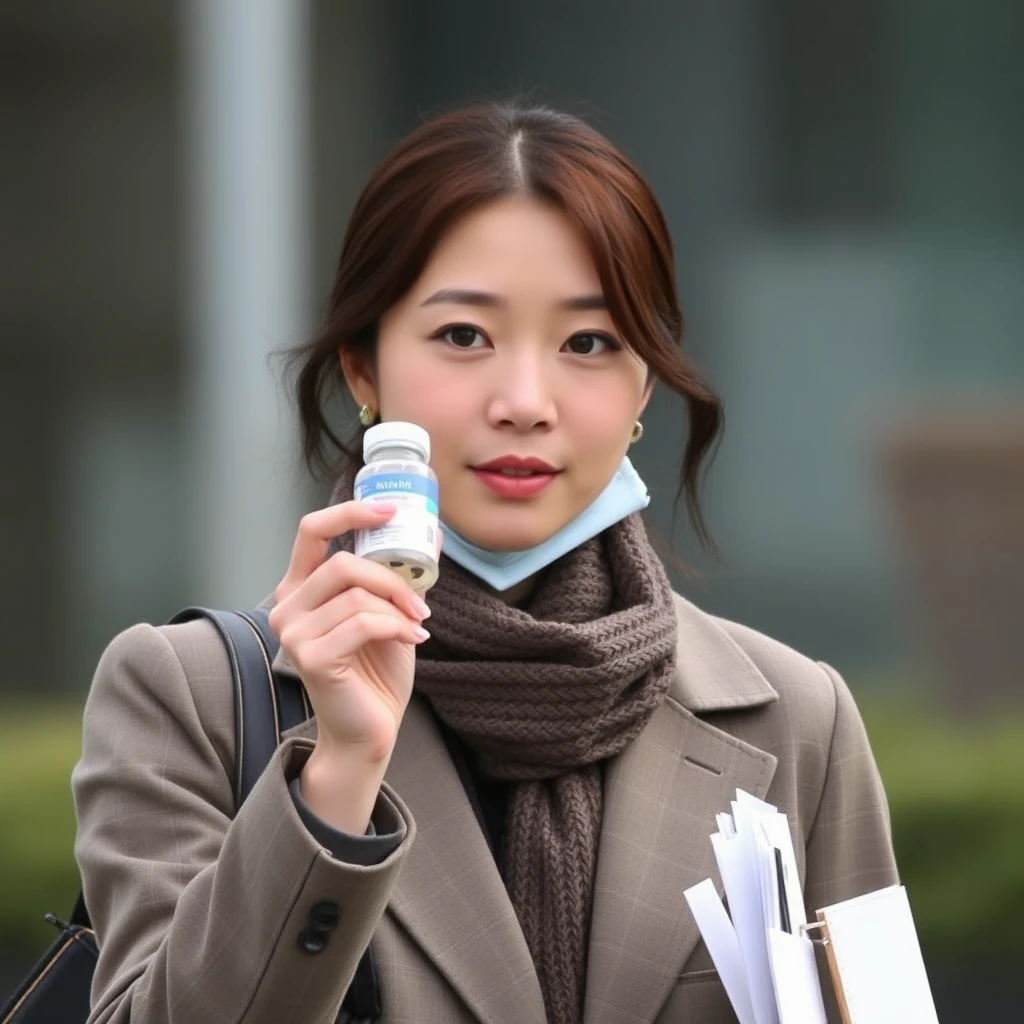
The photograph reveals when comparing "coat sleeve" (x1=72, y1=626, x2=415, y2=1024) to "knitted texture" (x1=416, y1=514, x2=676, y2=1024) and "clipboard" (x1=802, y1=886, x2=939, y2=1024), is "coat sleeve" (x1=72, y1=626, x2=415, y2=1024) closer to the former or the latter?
"knitted texture" (x1=416, y1=514, x2=676, y2=1024)

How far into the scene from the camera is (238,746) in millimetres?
2488

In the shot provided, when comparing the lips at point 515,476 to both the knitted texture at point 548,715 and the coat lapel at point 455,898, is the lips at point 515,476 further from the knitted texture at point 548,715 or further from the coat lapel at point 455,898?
the coat lapel at point 455,898

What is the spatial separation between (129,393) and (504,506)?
5.76m

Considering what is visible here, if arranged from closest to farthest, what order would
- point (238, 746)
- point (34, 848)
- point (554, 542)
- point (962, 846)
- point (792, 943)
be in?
point (792, 943) → point (238, 746) → point (554, 542) → point (34, 848) → point (962, 846)

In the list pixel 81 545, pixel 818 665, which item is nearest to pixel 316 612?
pixel 818 665

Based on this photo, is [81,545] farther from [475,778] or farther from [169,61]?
[475,778]

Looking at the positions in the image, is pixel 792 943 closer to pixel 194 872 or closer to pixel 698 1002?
pixel 698 1002

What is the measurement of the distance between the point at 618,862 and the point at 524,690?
0.22 m

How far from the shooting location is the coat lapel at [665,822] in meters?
2.54

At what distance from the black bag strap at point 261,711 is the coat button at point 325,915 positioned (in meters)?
0.24

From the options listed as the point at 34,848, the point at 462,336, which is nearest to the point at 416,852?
the point at 462,336

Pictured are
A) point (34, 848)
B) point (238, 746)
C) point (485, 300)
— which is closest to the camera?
point (238, 746)

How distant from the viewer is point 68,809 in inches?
253

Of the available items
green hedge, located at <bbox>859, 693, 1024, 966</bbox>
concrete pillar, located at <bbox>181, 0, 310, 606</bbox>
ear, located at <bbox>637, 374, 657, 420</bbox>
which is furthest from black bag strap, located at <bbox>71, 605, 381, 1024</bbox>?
concrete pillar, located at <bbox>181, 0, 310, 606</bbox>
